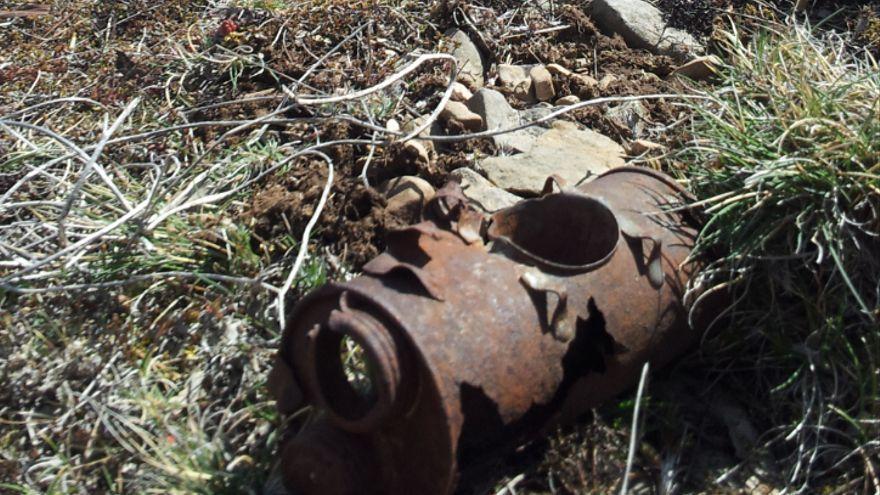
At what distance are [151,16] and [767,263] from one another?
2981mm

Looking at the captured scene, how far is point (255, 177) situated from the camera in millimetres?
3568

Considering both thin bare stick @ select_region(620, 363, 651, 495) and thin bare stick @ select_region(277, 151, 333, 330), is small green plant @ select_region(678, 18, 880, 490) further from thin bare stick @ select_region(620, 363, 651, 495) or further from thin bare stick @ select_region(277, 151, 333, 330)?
thin bare stick @ select_region(277, 151, 333, 330)

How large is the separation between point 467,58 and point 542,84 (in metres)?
0.34

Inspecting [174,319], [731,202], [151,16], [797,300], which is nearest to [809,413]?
[797,300]

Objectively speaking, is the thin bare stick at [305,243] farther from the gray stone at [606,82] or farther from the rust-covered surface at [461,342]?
the gray stone at [606,82]

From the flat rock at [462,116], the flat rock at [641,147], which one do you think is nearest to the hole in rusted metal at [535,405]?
the flat rock at [641,147]

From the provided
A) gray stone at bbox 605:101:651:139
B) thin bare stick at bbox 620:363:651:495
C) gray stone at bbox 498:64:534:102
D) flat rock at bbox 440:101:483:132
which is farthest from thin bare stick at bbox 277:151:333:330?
gray stone at bbox 605:101:651:139

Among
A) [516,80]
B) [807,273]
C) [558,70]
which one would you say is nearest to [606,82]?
[558,70]

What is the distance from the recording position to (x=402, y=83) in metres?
4.02

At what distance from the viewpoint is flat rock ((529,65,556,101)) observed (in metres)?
4.09

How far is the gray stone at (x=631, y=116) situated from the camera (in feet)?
12.8

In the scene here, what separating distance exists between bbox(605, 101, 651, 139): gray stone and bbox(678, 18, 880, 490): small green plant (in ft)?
2.59

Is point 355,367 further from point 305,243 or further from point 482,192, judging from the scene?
point 482,192

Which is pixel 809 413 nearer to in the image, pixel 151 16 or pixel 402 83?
pixel 402 83
